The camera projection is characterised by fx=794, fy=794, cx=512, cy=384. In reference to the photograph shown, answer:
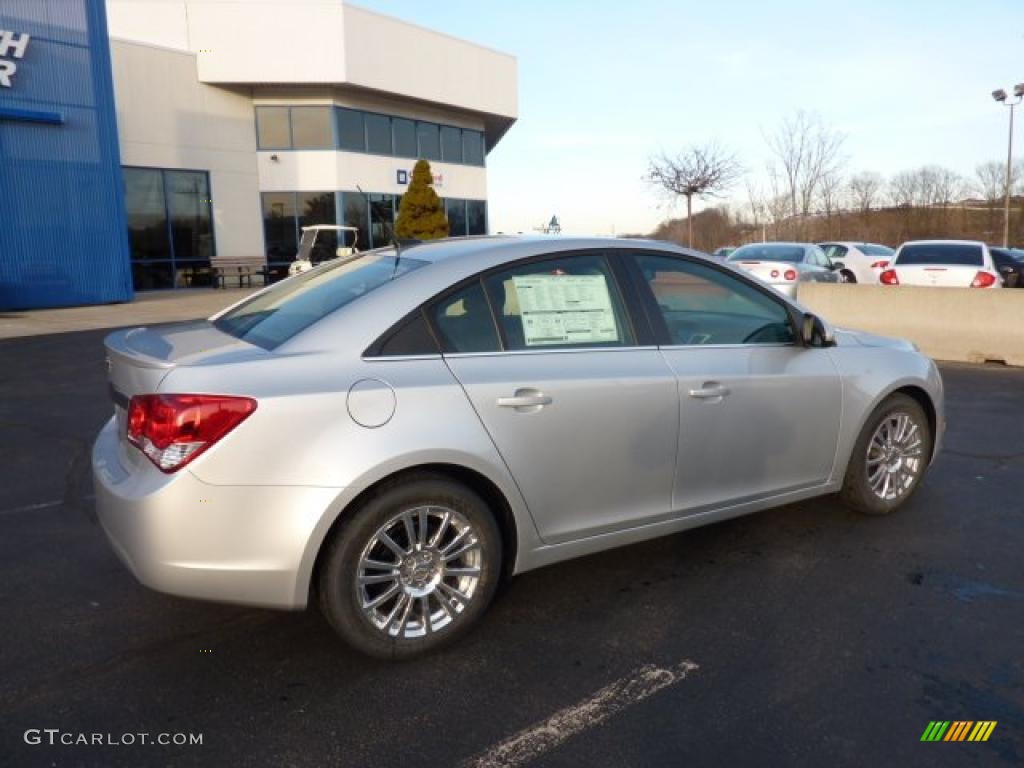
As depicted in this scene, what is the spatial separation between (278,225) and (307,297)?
25.8 metres

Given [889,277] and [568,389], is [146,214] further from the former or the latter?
[568,389]

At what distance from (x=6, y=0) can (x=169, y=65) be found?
8.23 meters

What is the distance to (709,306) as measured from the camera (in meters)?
4.08

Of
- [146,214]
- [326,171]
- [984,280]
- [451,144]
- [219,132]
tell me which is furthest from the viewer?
[451,144]

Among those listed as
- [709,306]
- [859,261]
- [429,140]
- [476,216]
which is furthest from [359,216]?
[709,306]

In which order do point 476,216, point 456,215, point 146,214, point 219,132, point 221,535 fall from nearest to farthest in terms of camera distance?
point 221,535
point 146,214
point 219,132
point 456,215
point 476,216

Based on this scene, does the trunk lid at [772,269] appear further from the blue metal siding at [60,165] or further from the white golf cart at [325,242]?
the blue metal siding at [60,165]

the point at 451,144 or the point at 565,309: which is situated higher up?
the point at 451,144

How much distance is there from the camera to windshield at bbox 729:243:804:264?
1617 centimetres

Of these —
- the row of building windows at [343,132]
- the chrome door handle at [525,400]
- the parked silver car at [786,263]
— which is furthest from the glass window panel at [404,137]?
the chrome door handle at [525,400]

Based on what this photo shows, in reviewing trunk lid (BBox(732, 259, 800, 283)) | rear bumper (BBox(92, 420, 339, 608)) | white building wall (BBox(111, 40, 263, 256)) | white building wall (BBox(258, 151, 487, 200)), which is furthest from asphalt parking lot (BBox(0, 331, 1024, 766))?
white building wall (BBox(258, 151, 487, 200))

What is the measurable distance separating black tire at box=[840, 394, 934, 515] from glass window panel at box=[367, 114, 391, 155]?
26.7 meters

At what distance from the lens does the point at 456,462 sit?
2.96 m

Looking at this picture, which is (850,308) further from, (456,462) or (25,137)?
(25,137)
